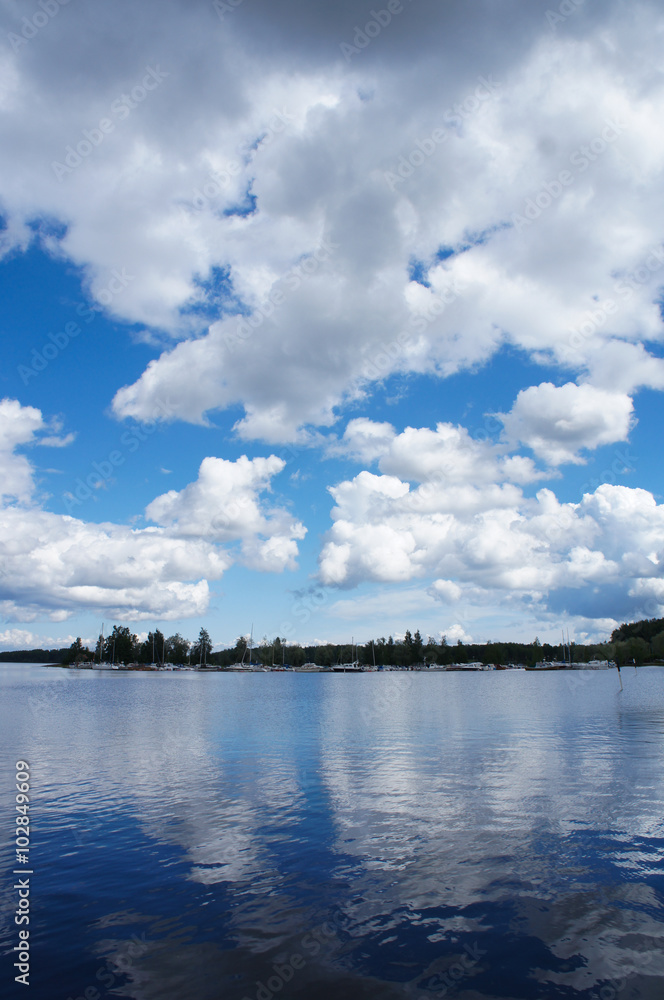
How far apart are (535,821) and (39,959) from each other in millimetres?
19405

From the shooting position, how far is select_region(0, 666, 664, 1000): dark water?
13.6 m

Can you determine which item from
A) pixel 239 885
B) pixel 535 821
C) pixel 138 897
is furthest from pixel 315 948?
pixel 535 821

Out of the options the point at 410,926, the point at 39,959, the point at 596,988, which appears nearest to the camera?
the point at 596,988

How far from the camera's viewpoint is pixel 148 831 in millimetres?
24281

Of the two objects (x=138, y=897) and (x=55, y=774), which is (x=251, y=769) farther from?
(x=138, y=897)

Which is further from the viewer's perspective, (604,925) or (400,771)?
(400,771)

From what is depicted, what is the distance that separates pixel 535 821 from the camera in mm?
25031

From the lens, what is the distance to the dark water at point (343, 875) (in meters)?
13.6

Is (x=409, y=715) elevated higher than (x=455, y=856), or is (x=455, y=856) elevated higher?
(x=455, y=856)

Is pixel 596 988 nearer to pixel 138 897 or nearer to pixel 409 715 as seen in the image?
pixel 138 897

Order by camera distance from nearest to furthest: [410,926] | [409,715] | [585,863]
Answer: [410,926] → [585,863] → [409,715]

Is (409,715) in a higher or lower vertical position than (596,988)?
lower

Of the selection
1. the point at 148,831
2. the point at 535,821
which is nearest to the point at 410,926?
the point at 535,821

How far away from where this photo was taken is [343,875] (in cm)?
1934
